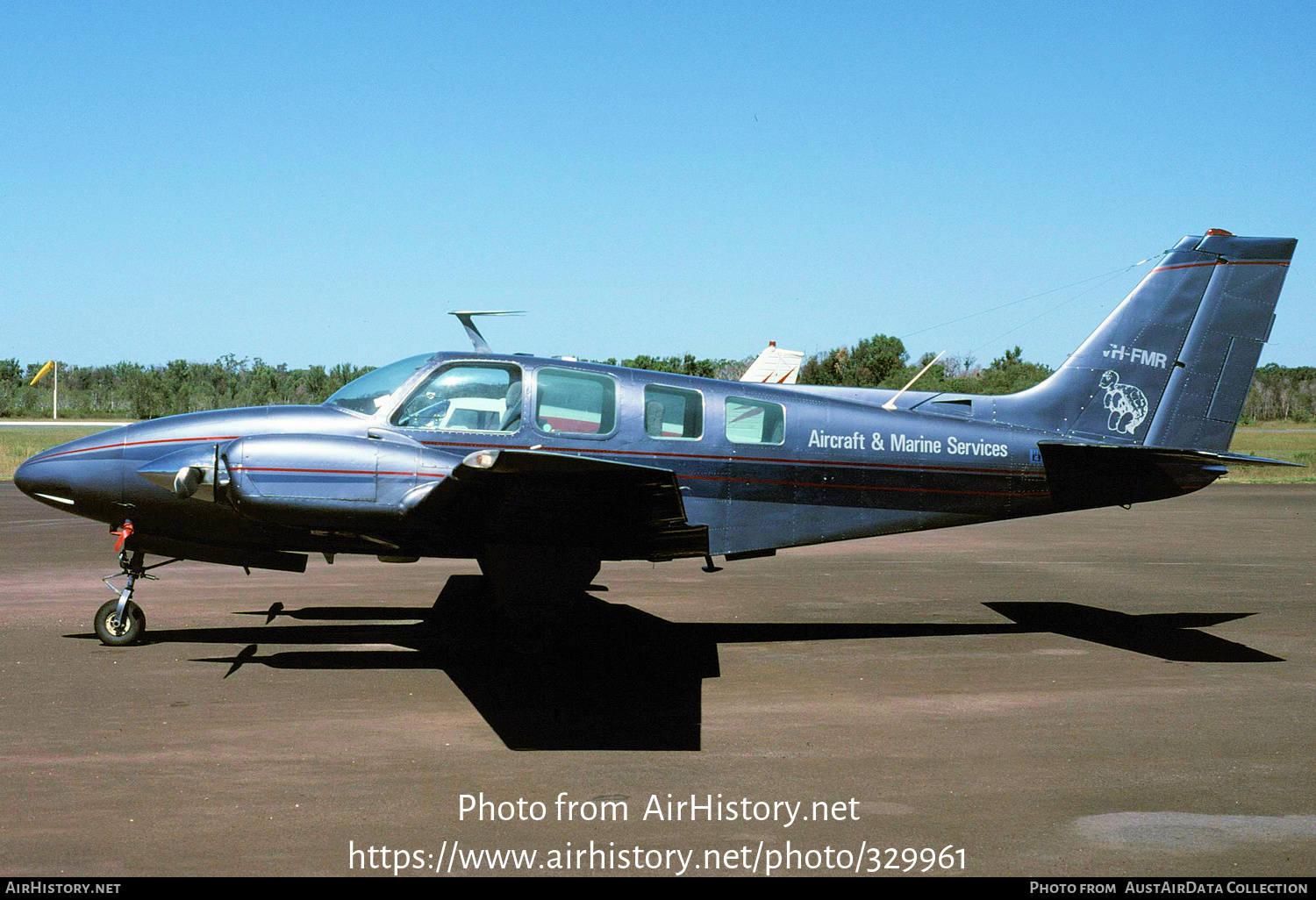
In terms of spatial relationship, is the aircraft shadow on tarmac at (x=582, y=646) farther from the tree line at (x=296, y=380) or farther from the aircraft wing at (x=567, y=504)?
the tree line at (x=296, y=380)

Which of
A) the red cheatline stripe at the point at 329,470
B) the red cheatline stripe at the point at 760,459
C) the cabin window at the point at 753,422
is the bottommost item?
the red cheatline stripe at the point at 329,470

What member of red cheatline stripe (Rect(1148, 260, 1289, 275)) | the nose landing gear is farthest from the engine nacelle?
red cheatline stripe (Rect(1148, 260, 1289, 275))

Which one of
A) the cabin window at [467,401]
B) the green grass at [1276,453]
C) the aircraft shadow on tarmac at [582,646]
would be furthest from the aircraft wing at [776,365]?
the cabin window at [467,401]

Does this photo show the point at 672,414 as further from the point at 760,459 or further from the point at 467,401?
the point at 467,401

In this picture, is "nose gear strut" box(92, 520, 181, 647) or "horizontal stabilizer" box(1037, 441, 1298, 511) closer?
"nose gear strut" box(92, 520, 181, 647)

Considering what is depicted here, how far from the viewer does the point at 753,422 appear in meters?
9.16

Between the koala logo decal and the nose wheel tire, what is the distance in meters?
9.32

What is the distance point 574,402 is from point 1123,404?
18.4 ft

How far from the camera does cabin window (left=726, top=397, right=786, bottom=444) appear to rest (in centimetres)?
910

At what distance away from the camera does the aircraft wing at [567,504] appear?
6.48 meters

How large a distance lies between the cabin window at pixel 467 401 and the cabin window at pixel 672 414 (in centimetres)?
114

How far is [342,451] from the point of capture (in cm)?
775

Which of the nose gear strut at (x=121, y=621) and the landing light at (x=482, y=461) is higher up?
the landing light at (x=482, y=461)

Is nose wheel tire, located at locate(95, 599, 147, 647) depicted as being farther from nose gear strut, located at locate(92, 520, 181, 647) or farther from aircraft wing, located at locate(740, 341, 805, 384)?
aircraft wing, located at locate(740, 341, 805, 384)
